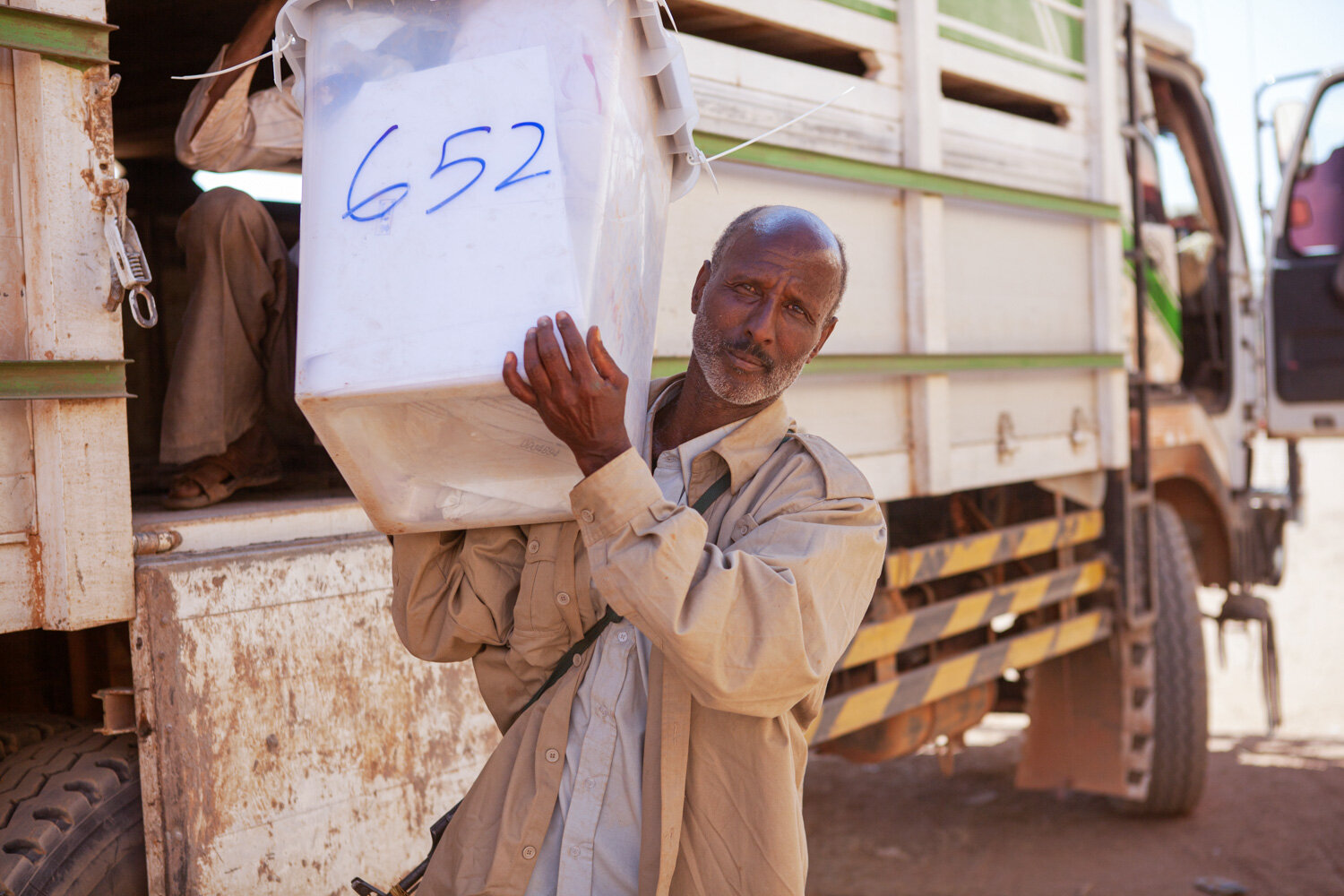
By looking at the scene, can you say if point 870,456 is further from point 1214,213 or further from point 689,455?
point 1214,213

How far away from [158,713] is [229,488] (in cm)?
54

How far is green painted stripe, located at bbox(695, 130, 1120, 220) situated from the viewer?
2674 mm

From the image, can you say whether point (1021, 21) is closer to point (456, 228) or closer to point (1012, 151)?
point (1012, 151)

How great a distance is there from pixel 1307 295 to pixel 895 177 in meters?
2.93

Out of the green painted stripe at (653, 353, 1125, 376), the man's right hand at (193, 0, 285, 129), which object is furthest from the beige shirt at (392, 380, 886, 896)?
the man's right hand at (193, 0, 285, 129)

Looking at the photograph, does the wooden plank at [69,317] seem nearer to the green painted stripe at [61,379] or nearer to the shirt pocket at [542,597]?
the green painted stripe at [61,379]

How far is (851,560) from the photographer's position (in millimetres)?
1356

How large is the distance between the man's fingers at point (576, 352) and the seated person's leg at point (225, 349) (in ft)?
4.09

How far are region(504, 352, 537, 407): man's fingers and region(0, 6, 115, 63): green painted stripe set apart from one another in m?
0.98

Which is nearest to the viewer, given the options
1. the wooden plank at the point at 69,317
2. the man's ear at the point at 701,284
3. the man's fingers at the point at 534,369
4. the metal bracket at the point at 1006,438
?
the man's fingers at the point at 534,369

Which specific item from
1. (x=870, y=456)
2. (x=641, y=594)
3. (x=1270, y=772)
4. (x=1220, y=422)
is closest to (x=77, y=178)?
(x=641, y=594)

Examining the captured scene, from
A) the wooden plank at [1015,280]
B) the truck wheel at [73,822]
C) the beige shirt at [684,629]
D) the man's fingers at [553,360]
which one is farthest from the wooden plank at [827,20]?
Result: the truck wheel at [73,822]

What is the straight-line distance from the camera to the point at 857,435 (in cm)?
304

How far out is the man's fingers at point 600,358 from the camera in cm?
121
